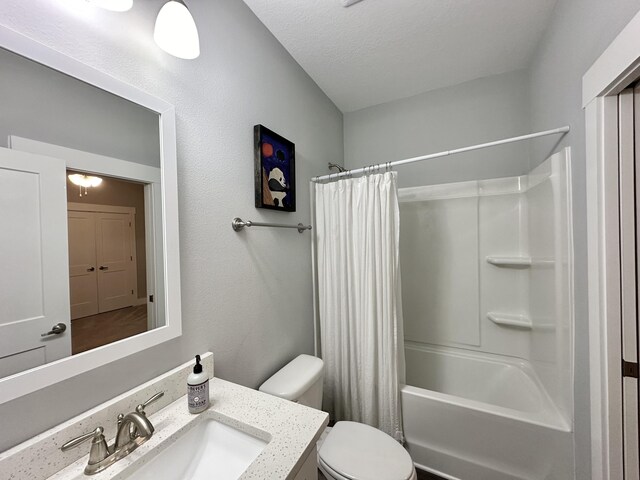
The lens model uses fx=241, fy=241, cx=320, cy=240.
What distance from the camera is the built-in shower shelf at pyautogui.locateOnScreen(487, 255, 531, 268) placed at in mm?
1648

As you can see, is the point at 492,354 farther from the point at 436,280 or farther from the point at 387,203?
the point at 387,203

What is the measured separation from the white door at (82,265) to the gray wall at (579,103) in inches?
67.5

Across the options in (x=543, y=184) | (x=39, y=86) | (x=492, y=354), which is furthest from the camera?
(x=492, y=354)

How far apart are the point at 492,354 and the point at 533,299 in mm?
531

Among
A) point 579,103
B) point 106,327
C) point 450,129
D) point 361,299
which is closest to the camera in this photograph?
point 106,327

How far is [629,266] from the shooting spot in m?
0.82

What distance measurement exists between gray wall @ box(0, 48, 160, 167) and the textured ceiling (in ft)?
3.12

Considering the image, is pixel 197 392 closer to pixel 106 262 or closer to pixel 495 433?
pixel 106 262

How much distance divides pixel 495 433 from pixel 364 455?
0.71 meters

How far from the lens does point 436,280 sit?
1.98 meters

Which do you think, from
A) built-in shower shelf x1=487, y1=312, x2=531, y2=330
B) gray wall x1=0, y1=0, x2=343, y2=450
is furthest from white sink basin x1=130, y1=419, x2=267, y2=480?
built-in shower shelf x1=487, y1=312, x2=531, y2=330

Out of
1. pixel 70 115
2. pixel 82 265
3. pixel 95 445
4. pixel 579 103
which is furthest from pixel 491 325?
pixel 70 115

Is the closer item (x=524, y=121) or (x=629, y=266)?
(x=629, y=266)

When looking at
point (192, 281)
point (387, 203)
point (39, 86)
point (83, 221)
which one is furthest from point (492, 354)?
point (39, 86)
